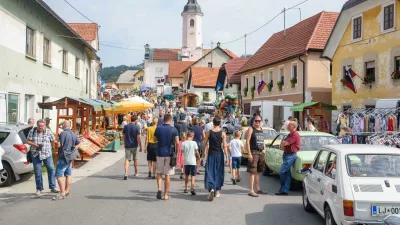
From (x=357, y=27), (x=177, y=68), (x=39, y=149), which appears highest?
(x=177, y=68)

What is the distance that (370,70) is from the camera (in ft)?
69.2

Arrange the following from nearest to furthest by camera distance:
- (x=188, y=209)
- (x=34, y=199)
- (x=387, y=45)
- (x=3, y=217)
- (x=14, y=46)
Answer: (x=3, y=217)
(x=188, y=209)
(x=34, y=199)
(x=14, y=46)
(x=387, y=45)

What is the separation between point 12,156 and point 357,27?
18.2m

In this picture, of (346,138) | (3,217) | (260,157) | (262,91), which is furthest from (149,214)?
(262,91)

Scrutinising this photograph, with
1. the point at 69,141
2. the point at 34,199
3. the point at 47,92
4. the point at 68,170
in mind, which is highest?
the point at 47,92

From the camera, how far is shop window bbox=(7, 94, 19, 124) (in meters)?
16.2

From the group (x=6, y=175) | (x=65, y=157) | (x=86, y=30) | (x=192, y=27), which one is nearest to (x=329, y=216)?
(x=65, y=157)

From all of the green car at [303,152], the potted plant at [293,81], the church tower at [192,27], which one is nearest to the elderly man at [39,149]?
the green car at [303,152]

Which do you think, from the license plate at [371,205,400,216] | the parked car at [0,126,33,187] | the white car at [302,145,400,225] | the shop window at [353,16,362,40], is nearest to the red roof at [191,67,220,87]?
the shop window at [353,16,362,40]

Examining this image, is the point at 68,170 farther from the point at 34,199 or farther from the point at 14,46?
the point at 14,46

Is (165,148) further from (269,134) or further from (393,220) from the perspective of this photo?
(269,134)

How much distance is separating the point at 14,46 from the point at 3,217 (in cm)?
1030

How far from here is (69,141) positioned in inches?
375

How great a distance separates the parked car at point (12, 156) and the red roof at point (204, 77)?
56.8 meters
